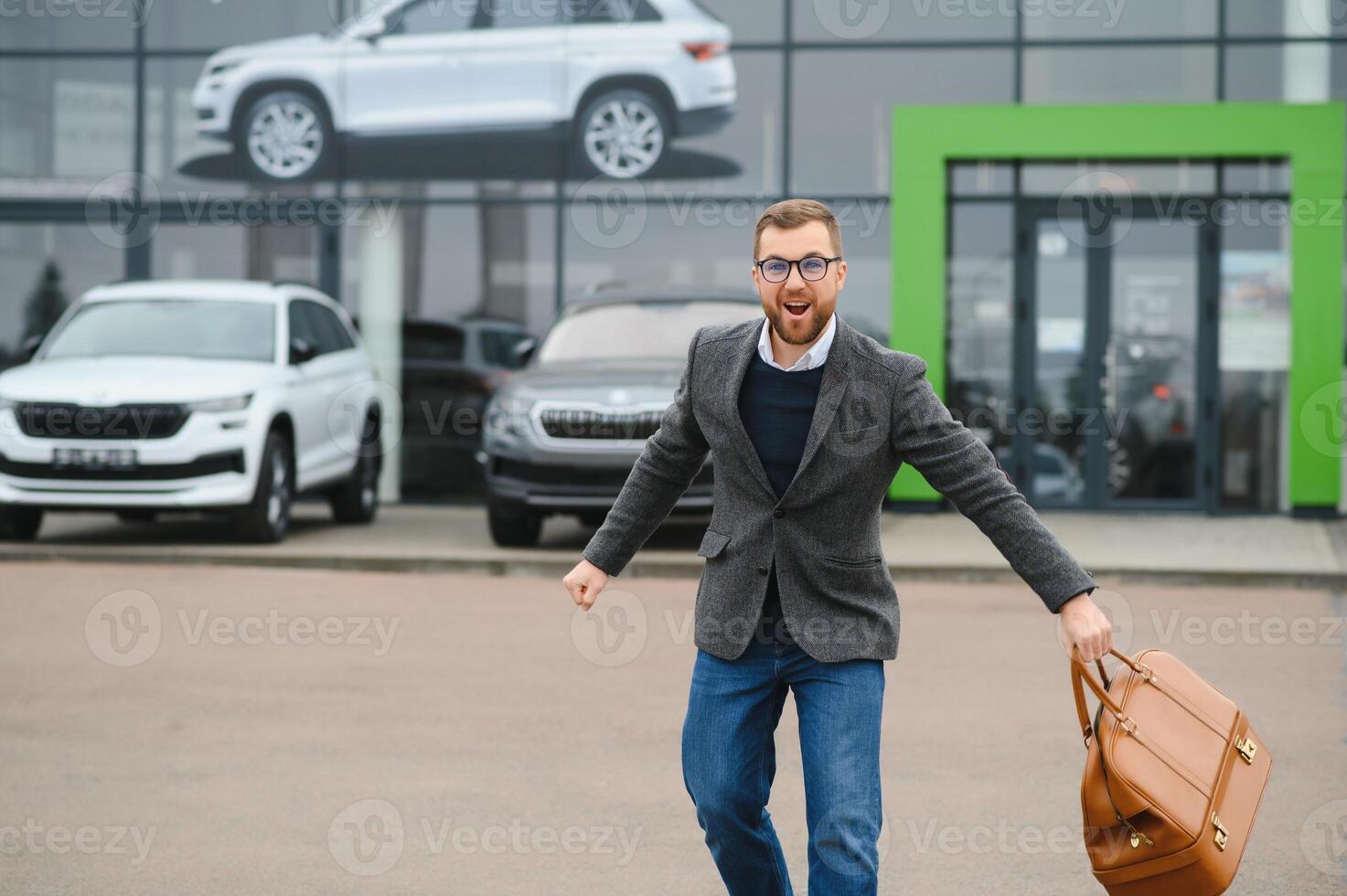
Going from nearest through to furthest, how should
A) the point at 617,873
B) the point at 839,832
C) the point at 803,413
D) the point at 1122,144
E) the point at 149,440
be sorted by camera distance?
the point at 839,832 → the point at 803,413 → the point at 617,873 → the point at 149,440 → the point at 1122,144

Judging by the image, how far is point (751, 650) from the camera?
360 cm

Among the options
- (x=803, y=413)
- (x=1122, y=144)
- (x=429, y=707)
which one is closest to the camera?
(x=803, y=413)

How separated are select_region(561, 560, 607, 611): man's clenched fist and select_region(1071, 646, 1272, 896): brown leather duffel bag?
1033 millimetres

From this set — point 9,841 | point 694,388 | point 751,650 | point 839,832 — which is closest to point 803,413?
point 694,388

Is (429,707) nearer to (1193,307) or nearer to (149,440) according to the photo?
(149,440)

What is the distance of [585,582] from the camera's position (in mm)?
3812

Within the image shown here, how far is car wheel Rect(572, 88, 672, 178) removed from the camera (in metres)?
16.8

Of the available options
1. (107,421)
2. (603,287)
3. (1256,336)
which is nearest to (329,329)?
(603,287)

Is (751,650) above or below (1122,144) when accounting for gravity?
below

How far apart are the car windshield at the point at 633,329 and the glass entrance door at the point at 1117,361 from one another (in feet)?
14.5

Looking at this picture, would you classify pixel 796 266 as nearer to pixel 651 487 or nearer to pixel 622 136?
pixel 651 487

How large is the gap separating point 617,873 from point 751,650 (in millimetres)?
1560

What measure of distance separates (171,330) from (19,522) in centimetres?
181

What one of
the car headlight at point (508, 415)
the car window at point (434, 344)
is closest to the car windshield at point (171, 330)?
the car headlight at point (508, 415)
